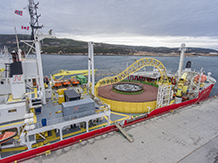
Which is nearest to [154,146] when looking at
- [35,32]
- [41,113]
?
[41,113]

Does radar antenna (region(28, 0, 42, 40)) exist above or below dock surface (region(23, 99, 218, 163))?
above

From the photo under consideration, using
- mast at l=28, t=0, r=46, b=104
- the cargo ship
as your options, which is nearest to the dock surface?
the cargo ship

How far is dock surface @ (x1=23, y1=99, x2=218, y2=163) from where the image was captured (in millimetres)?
10297

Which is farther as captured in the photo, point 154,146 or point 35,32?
point 35,32

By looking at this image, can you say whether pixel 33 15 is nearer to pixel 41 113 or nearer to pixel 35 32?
pixel 35 32

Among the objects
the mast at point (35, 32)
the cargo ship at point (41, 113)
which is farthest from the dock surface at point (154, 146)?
the mast at point (35, 32)

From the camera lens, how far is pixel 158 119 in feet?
53.9

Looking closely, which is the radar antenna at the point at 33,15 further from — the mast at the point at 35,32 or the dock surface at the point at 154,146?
the dock surface at the point at 154,146

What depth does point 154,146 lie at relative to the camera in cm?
1176

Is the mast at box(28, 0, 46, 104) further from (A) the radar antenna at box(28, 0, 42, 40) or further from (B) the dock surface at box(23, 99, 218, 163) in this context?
(B) the dock surface at box(23, 99, 218, 163)

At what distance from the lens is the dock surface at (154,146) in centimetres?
1030

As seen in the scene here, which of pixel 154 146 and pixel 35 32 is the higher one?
pixel 35 32

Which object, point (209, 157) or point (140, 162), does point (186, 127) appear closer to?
point (209, 157)

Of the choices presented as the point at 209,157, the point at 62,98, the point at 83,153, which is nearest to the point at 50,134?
the point at 62,98
